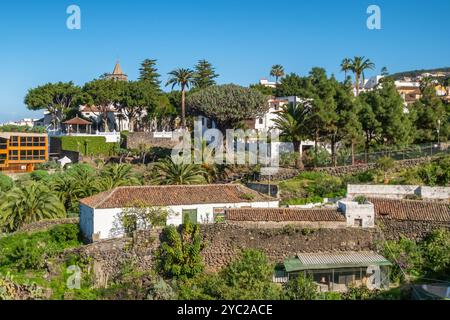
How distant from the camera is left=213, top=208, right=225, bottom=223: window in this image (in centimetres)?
2298

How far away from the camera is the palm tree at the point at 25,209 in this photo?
2844cm

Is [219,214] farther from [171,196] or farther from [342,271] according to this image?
[342,271]

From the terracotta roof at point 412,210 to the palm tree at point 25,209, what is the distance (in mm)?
17179

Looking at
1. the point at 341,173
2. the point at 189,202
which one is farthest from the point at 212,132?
the point at 189,202

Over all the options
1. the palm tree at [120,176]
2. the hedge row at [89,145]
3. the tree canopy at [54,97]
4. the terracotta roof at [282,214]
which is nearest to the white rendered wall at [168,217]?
the terracotta roof at [282,214]

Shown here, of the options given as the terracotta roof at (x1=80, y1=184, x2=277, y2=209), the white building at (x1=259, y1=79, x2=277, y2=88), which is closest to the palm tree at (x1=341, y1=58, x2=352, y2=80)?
the white building at (x1=259, y1=79, x2=277, y2=88)

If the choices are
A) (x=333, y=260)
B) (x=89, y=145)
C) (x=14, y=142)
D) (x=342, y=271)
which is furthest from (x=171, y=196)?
(x=14, y=142)

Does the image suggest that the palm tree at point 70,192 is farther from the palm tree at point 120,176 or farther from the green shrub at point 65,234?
the green shrub at point 65,234

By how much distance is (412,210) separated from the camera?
925 inches

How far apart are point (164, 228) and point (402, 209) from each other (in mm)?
10762

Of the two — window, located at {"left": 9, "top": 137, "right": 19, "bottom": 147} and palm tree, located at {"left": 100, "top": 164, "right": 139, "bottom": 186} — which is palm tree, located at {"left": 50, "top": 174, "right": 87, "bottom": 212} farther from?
window, located at {"left": 9, "top": 137, "right": 19, "bottom": 147}

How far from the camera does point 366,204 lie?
2292cm

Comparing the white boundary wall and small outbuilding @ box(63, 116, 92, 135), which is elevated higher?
small outbuilding @ box(63, 116, 92, 135)
